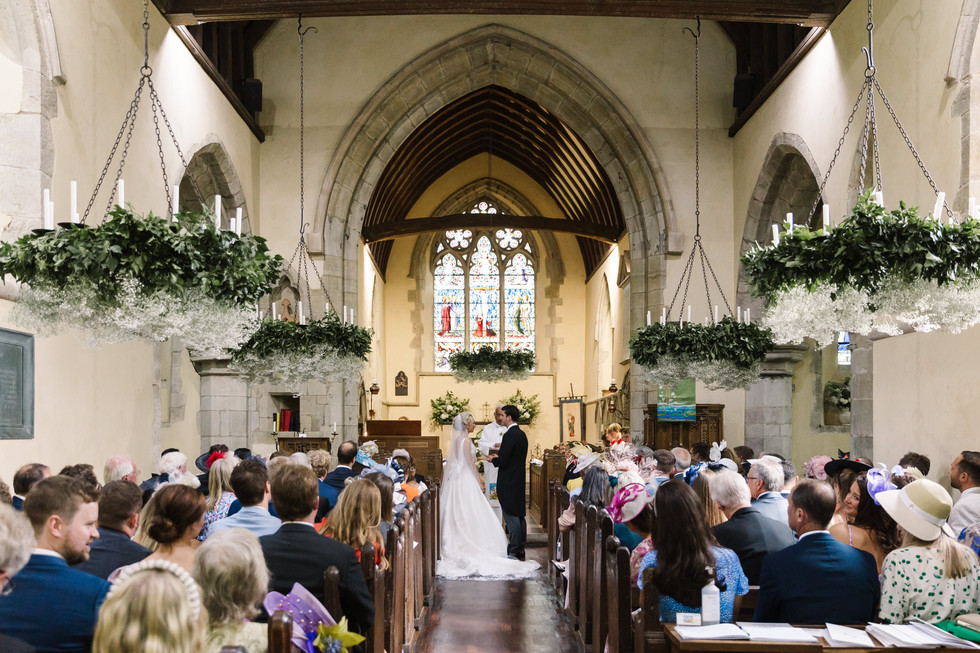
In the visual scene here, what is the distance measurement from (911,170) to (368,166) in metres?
6.98

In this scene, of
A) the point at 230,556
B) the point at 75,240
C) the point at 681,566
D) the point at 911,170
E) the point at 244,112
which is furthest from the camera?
the point at 244,112

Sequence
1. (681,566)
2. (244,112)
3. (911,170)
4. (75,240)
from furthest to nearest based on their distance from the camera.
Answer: (244,112), (911,170), (75,240), (681,566)

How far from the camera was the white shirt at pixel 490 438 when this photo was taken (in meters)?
9.21

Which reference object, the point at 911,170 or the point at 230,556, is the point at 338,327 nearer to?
the point at 911,170

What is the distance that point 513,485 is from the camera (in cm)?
845

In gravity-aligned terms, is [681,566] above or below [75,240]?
below

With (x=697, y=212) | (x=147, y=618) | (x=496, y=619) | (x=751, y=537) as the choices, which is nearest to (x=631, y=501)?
(x=751, y=537)

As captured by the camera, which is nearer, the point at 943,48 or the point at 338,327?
the point at 943,48

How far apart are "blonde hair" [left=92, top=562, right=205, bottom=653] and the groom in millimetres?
6666

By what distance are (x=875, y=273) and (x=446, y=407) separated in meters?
16.3

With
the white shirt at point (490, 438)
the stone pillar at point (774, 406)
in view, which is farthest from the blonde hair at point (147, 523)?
the stone pillar at point (774, 406)

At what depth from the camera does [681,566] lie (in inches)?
122

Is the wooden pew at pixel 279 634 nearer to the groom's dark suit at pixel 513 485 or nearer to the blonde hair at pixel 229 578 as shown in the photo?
the blonde hair at pixel 229 578

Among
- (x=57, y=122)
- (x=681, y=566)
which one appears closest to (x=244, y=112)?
(x=57, y=122)
